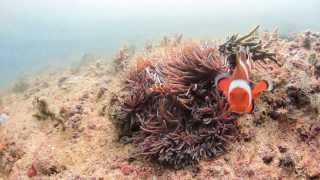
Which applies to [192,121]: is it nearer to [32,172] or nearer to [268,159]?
[268,159]

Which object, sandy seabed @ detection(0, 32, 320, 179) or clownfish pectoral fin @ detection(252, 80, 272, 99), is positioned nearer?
clownfish pectoral fin @ detection(252, 80, 272, 99)

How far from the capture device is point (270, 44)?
6.75 meters

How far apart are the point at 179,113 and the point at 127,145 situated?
1026 millimetres

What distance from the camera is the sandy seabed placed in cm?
481

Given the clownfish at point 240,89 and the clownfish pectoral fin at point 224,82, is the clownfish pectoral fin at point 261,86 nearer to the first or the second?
the clownfish at point 240,89

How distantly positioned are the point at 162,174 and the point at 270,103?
1674 mm

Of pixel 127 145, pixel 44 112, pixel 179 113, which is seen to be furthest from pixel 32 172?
pixel 179 113

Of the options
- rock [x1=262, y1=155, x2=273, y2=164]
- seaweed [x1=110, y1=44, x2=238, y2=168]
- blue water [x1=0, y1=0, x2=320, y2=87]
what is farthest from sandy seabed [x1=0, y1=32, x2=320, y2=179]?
blue water [x1=0, y1=0, x2=320, y2=87]

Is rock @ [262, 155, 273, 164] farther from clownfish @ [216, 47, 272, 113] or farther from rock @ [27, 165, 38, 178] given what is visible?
rock @ [27, 165, 38, 178]

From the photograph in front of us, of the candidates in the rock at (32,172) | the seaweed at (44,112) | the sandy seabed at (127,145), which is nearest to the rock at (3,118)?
the sandy seabed at (127,145)

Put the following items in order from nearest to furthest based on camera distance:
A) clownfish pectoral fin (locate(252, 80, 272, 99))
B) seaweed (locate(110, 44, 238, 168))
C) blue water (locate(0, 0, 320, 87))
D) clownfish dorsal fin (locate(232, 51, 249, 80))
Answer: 1. clownfish pectoral fin (locate(252, 80, 272, 99))
2. clownfish dorsal fin (locate(232, 51, 249, 80))
3. seaweed (locate(110, 44, 238, 168))
4. blue water (locate(0, 0, 320, 87))

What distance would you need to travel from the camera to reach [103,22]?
81.0 m

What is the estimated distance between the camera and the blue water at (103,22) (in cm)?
4200

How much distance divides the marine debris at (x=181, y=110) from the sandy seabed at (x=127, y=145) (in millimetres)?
177
